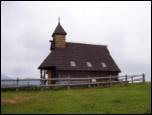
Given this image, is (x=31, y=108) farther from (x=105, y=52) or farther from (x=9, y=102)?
(x=105, y=52)

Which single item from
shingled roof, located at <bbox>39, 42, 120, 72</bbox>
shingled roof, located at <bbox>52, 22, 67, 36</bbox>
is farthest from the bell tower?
shingled roof, located at <bbox>39, 42, 120, 72</bbox>

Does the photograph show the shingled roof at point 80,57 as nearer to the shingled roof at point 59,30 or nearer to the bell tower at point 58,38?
the bell tower at point 58,38

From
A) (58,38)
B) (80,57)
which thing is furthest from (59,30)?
(80,57)

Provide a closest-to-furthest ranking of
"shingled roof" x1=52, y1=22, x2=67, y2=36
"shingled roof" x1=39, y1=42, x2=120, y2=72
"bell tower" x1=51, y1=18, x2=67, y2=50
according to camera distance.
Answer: "shingled roof" x1=39, y1=42, x2=120, y2=72, "bell tower" x1=51, y1=18, x2=67, y2=50, "shingled roof" x1=52, y1=22, x2=67, y2=36

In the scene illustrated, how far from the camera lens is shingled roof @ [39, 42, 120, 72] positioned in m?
44.0

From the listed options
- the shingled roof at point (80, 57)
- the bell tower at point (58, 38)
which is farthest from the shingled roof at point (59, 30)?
the shingled roof at point (80, 57)

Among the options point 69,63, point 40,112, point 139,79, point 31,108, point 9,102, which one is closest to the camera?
point 40,112

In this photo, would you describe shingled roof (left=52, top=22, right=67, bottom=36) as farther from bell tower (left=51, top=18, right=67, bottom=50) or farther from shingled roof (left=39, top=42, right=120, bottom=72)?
shingled roof (left=39, top=42, right=120, bottom=72)

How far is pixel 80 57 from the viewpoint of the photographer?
47156 millimetres

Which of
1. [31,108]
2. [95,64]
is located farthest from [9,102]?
[95,64]

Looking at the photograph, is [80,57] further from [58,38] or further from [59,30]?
[59,30]

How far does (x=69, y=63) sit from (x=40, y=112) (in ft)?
88.5

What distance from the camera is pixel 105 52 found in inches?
2013

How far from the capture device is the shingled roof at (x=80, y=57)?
44031mm
